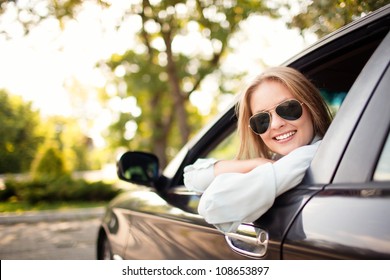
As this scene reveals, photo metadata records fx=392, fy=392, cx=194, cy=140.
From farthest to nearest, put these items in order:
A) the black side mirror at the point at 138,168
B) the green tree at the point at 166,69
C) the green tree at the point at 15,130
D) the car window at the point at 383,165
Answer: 1. the green tree at the point at 166,69
2. the green tree at the point at 15,130
3. the black side mirror at the point at 138,168
4. the car window at the point at 383,165

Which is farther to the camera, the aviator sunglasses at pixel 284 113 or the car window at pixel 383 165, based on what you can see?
the aviator sunglasses at pixel 284 113

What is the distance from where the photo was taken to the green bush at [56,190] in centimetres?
298

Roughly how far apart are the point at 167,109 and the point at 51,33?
14.1 meters

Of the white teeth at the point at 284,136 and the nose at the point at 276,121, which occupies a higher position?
the nose at the point at 276,121

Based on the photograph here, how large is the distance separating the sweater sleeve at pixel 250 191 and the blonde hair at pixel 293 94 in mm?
302

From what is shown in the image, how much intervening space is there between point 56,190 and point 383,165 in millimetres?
6217

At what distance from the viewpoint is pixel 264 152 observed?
1723 mm

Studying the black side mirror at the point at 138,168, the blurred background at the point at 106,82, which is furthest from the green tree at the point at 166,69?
the black side mirror at the point at 138,168

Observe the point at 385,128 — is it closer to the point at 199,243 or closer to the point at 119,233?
the point at 199,243

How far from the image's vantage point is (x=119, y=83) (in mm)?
16031

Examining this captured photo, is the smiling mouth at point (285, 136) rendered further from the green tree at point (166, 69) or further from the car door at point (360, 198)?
the green tree at point (166, 69)

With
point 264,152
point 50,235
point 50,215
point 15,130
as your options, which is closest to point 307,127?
point 264,152

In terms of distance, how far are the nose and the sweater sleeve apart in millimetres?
206

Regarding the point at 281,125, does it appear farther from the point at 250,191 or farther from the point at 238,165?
the point at 250,191
